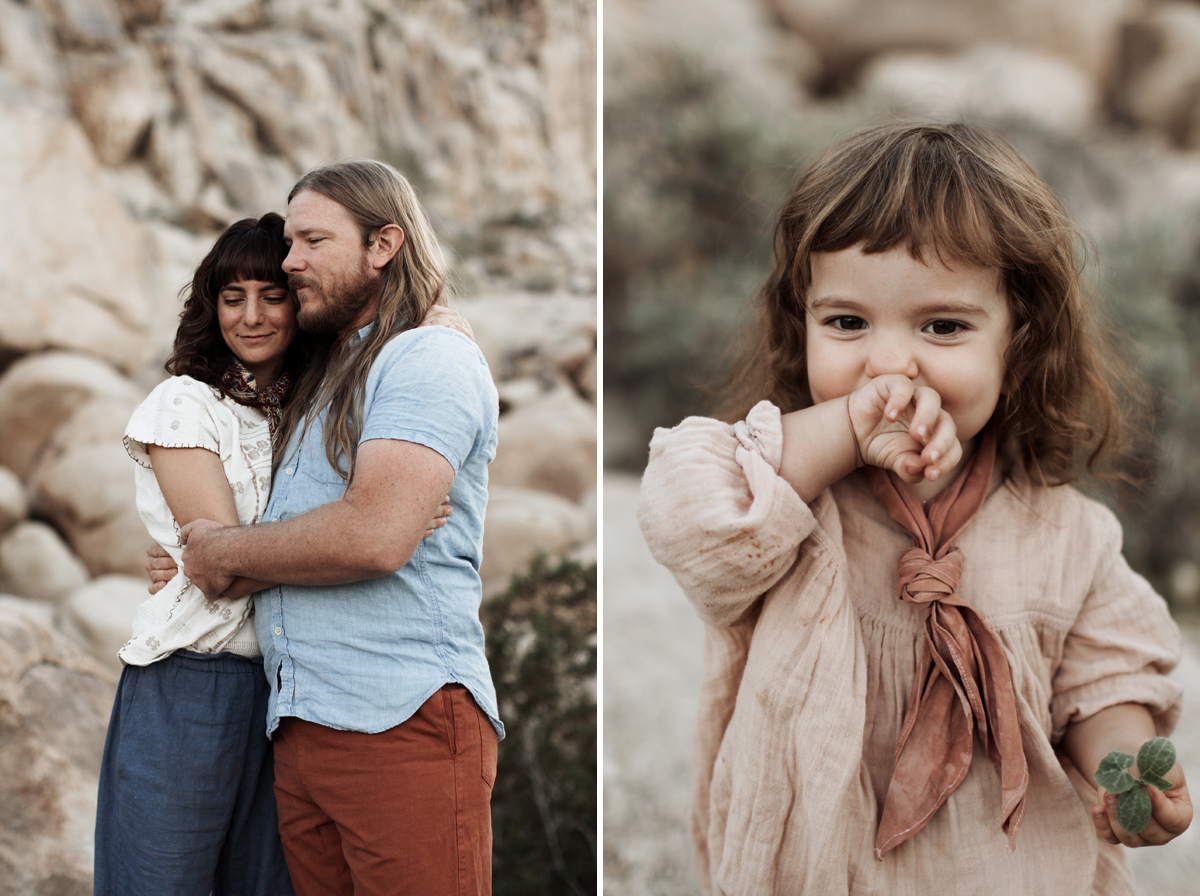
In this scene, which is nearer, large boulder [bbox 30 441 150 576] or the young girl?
the young girl

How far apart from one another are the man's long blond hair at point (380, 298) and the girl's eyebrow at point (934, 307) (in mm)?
769

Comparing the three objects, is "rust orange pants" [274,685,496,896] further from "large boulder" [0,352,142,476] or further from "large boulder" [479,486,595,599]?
"large boulder" [0,352,142,476]

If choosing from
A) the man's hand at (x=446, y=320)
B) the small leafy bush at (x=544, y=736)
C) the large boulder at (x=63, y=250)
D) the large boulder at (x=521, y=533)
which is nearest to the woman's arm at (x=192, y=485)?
the man's hand at (x=446, y=320)

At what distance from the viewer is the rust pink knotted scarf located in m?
1.35

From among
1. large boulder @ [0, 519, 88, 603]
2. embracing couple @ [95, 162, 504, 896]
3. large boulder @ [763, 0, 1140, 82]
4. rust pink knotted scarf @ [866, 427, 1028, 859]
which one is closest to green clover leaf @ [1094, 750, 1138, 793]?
rust pink knotted scarf @ [866, 427, 1028, 859]

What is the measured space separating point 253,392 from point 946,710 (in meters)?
1.33

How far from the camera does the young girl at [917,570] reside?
134cm

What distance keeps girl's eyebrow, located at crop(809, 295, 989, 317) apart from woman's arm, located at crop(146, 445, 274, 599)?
3.42ft

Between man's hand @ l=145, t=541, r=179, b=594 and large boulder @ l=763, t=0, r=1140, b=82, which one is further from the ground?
large boulder @ l=763, t=0, r=1140, b=82

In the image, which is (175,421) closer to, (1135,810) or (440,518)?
(440,518)

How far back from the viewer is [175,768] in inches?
64.2

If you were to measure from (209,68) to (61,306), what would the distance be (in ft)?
5.09

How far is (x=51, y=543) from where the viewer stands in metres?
3.96

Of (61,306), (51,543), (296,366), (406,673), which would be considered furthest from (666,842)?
(61,306)
